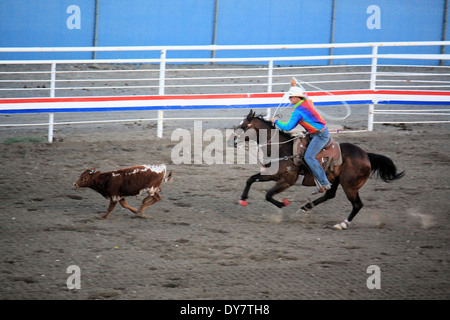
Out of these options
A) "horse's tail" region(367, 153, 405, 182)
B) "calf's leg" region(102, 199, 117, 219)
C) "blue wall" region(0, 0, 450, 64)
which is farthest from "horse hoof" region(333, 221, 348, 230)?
"blue wall" region(0, 0, 450, 64)

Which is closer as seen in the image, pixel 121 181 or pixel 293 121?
pixel 121 181

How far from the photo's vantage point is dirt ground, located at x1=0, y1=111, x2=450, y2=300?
6.46 m

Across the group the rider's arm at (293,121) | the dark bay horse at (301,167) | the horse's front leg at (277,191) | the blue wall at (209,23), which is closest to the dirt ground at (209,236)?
the horse's front leg at (277,191)

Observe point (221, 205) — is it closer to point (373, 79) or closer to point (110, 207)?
point (110, 207)

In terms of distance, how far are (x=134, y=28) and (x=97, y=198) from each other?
1015 cm

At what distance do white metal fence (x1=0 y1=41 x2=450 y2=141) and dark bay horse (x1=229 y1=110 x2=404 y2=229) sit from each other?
3.16 meters

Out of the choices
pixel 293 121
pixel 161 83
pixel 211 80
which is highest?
pixel 211 80

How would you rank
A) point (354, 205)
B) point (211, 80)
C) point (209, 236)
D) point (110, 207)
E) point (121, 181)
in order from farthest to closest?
point (211, 80)
point (354, 205)
point (110, 207)
point (121, 181)
point (209, 236)

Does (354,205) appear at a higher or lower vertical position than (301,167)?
lower

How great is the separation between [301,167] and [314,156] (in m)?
0.35

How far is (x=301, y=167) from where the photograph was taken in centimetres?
874

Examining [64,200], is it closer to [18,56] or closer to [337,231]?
[337,231]

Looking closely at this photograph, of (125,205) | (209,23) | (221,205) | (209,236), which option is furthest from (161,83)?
(209,23)
